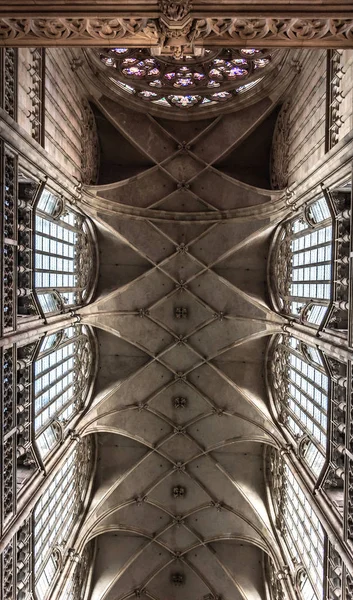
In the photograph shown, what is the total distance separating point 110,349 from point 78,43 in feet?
52.5

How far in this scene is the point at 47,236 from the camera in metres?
15.6

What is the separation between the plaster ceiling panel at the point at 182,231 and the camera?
2200cm

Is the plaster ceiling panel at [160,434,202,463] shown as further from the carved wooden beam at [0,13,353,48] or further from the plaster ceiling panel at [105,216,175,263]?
the carved wooden beam at [0,13,353,48]

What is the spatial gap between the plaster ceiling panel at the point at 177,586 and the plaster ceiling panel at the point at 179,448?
4935 mm

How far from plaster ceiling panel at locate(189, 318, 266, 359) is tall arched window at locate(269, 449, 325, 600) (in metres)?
5.07

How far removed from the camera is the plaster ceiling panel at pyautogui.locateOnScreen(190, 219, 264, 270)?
21.4 m

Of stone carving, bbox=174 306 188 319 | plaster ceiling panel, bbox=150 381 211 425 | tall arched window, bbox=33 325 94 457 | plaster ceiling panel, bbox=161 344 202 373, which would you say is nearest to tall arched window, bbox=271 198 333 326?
stone carving, bbox=174 306 188 319

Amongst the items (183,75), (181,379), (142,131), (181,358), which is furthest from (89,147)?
(181,379)

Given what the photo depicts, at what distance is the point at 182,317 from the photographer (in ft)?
75.2

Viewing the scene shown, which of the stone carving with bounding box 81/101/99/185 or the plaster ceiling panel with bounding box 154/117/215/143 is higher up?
the plaster ceiling panel with bounding box 154/117/215/143

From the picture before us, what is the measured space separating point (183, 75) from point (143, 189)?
487 centimetres

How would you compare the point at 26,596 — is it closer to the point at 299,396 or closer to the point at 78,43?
the point at 299,396

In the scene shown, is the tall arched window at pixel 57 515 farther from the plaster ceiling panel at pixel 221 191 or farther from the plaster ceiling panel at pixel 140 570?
the plaster ceiling panel at pixel 221 191

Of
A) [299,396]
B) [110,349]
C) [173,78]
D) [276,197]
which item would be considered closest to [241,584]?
[299,396]
